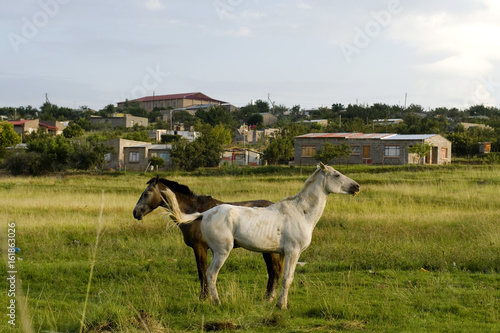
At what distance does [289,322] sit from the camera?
648 centimetres

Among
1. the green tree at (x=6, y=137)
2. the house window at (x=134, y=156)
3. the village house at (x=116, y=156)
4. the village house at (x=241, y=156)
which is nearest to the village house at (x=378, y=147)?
the village house at (x=241, y=156)

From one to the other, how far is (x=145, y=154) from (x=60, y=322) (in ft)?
161

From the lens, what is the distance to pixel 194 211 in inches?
332

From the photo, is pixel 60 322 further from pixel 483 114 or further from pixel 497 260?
pixel 483 114

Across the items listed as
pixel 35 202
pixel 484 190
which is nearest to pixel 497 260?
pixel 484 190

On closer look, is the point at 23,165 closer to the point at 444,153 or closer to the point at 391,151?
the point at 391,151

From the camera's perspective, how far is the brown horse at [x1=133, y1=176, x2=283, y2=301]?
8016 mm

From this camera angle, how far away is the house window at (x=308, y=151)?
50062mm

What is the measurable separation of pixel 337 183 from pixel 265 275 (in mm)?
3346

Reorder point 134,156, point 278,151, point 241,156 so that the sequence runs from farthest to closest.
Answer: point 241,156 < point 134,156 < point 278,151

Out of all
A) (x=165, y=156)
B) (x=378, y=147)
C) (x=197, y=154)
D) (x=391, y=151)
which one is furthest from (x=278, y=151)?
(x=165, y=156)

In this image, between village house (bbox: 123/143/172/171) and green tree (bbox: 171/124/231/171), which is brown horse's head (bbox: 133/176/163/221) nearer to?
green tree (bbox: 171/124/231/171)

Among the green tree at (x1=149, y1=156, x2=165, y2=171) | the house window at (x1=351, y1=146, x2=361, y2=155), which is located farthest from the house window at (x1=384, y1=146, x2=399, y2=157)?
the green tree at (x1=149, y1=156, x2=165, y2=171)

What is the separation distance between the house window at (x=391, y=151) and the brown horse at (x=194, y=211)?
40.3m
